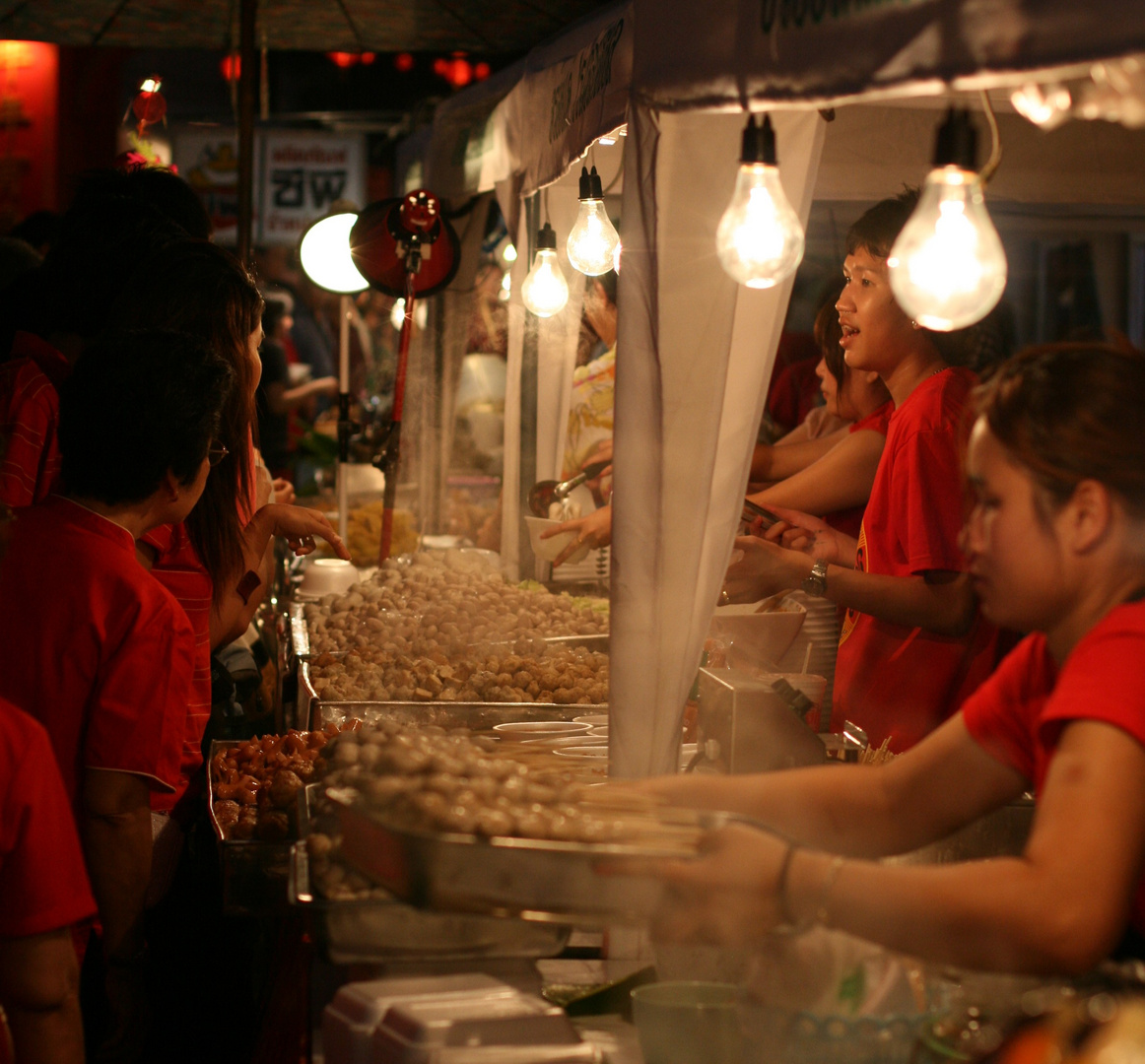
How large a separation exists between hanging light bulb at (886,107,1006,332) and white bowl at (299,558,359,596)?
3650mm

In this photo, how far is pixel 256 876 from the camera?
7.65ft

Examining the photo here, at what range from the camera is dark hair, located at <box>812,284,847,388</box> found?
399 cm

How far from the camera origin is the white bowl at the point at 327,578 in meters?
5.07

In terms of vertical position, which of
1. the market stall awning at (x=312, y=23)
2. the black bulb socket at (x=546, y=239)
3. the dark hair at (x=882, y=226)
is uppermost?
the market stall awning at (x=312, y=23)

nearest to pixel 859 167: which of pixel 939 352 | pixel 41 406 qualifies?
pixel 939 352

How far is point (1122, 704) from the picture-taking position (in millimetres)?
1293

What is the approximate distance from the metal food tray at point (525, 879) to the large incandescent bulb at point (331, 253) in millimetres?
4429

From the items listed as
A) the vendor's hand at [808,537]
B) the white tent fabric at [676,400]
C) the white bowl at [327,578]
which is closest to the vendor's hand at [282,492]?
the white bowl at [327,578]

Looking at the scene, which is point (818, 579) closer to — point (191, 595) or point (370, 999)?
point (191, 595)

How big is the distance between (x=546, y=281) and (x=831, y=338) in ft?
3.70

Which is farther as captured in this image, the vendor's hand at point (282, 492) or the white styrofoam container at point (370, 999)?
the vendor's hand at point (282, 492)

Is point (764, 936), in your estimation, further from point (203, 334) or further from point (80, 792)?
point (203, 334)

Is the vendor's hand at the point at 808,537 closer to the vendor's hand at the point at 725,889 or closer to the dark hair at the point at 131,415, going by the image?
the dark hair at the point at 131,415

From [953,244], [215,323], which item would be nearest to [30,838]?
[953,244]
